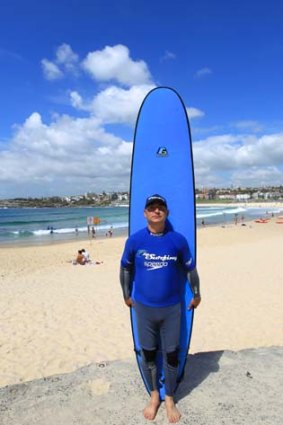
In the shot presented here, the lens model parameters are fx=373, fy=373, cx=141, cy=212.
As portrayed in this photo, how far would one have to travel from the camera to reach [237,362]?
3488 millimetres

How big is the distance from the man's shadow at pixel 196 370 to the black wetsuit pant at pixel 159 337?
286 millimetres

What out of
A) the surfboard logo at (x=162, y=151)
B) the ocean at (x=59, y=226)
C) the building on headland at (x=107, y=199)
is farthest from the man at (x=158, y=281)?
the building on headland at (x=107, y=199)

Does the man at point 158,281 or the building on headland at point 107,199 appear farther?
the building on headland at point 107,199

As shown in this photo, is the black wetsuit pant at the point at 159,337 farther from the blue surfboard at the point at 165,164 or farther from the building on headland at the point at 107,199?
the building on headland at the point at 107,199

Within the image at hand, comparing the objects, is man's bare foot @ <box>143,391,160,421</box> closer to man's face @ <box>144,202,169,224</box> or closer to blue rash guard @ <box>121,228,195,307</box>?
blue rash guard @ <box>121,228,195,307</box>

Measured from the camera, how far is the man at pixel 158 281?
2623mm

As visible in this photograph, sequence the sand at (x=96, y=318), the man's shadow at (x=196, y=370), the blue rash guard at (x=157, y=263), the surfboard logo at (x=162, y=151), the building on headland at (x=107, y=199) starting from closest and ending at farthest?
the blue rash guard at (x=157, y=263)
the man's shadow at (x=196, y=370)
the surfboard logo at (x=162, y=151)
the sand at (x=96, y=318)
the building on headland at (x=107, y=199)

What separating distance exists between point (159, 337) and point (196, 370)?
2.69ft

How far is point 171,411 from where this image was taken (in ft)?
8.82

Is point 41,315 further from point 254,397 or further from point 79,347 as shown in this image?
point 254,397

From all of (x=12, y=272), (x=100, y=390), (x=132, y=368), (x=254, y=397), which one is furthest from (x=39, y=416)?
(x=12, y=272)

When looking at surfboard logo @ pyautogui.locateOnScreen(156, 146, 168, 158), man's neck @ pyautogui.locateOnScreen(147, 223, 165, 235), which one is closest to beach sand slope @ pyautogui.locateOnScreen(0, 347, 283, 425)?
man's neck @ pyautogui.locateOnScreen(147, 223, 165, 235)

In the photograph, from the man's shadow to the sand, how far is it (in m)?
0.66

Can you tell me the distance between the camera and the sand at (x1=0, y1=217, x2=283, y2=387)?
4.62 metres
